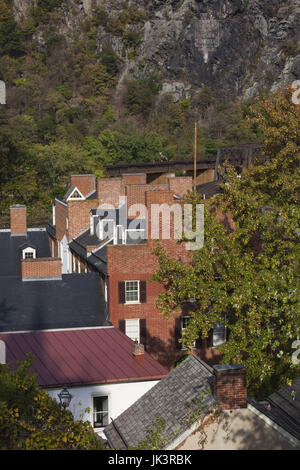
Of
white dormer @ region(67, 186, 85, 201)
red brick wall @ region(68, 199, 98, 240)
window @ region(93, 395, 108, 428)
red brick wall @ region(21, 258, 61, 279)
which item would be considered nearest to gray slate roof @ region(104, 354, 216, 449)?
window @ region(93, 395, 108, 428)

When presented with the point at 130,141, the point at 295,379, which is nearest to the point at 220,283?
the point at 295,379

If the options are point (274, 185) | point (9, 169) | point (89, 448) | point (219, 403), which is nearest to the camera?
point (89, 448)

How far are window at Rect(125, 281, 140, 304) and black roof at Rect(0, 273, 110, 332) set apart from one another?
1.33 meters

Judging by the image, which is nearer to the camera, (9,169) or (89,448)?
(89,448)

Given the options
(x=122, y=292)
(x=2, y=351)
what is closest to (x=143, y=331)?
(x=122, y=292)

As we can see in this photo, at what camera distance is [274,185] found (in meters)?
33.3

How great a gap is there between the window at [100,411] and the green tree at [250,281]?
13.5 ft

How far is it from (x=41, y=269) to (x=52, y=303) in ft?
8.67

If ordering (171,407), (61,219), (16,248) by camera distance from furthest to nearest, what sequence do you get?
(61,219), (16,248), (171,407)

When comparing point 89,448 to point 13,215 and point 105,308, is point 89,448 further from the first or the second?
point 13,215

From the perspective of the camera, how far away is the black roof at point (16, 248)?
4306cm

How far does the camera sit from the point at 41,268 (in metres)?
37.7

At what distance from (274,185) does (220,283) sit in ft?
25.8

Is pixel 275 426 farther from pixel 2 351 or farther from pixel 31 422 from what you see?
pixel 2 351
